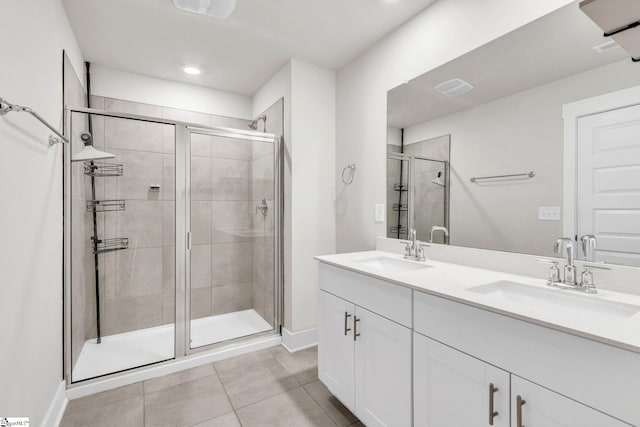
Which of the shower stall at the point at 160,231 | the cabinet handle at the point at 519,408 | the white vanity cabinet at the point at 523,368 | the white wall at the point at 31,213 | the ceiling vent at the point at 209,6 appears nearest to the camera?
the white vanity cabinet at the point at 523,368

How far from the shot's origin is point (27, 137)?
1.36 metres

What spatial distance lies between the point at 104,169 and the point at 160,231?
637 mm

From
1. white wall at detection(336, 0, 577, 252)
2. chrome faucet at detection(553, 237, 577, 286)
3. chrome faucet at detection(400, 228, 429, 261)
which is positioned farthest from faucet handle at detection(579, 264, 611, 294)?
white wall at detection(336, 0, 577, 252)

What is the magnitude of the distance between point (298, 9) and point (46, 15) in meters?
1.43

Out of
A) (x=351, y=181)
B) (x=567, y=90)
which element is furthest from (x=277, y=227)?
(x=567, y=90)

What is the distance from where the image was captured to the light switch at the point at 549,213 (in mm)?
1368

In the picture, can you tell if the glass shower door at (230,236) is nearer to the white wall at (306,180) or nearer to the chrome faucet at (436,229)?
the white wall at (306,180)

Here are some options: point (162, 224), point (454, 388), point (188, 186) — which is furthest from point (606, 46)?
Answer: point (162, 224)

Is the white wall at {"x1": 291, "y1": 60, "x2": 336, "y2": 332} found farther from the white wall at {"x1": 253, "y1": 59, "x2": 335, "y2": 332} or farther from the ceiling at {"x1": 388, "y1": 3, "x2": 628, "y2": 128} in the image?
the ceiling at {"x1": 388, "y1": 3, "x2": 628, "y2": 128}

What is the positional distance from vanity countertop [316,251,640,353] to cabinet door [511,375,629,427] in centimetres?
20

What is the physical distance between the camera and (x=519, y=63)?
59.8 inches

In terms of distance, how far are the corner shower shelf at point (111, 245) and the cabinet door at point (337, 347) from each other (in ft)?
5.85

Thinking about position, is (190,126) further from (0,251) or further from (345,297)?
(345,297)

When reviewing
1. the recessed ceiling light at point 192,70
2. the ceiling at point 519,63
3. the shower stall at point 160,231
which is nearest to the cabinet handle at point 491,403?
the ceiling at point 519,63
